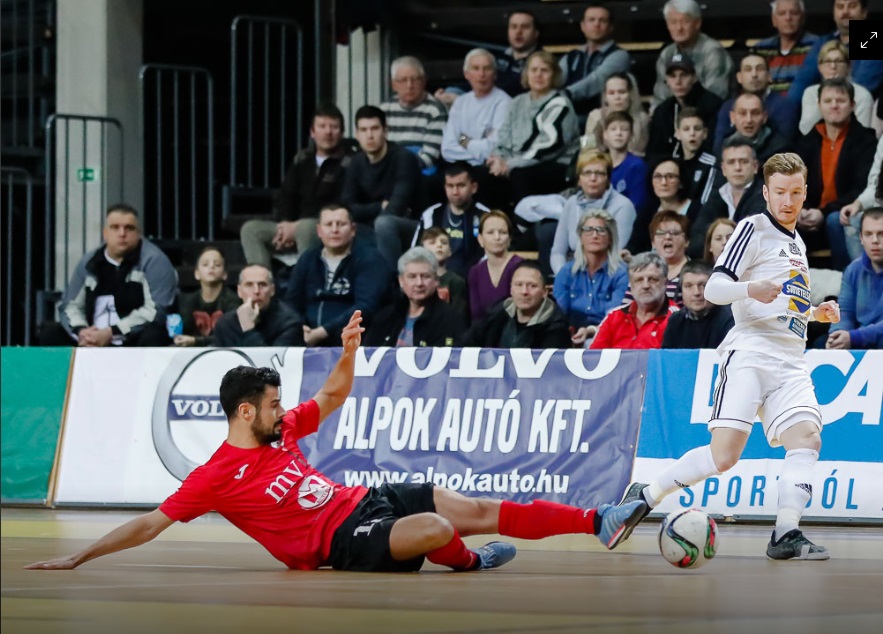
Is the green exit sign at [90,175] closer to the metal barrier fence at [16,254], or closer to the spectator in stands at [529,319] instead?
the metal barrier fence at [16,254]

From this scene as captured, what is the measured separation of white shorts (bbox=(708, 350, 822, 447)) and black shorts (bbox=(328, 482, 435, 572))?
76.3 inches

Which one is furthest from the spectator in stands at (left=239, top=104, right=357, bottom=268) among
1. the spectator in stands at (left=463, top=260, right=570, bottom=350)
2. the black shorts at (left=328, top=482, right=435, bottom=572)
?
the black shorts at (left=328, top=482, right=435, bottom=572)

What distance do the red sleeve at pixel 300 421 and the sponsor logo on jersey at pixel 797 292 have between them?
2.69 m

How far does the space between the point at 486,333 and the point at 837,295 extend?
2.94 meters

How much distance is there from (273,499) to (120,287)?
8.08 m

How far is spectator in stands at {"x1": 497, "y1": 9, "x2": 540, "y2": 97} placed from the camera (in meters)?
16.6

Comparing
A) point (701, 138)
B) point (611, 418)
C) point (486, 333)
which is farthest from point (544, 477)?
point (701, 138)

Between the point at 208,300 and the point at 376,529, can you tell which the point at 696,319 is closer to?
the point at 208,300

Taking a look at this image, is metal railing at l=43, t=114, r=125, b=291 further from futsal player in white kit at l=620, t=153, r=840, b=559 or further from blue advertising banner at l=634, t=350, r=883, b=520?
futsal player in white kit at l=620, t=153, r=840, b=559

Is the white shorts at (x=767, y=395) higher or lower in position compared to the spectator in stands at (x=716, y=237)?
lower

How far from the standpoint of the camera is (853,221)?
43.1 ft

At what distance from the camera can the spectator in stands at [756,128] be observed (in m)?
14.0

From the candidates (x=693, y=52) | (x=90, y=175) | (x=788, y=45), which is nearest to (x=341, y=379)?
(x=693, y=52)

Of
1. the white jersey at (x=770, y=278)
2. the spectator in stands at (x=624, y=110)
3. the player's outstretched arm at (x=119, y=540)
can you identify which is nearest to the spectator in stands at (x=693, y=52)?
the spectator in stands at (x=624, y=110)
